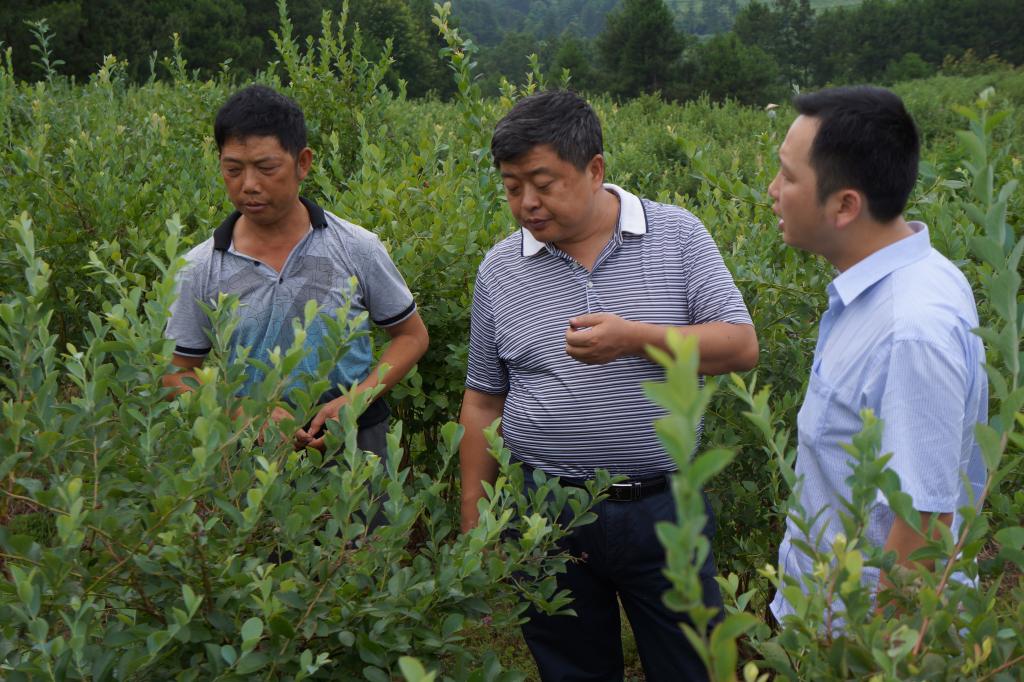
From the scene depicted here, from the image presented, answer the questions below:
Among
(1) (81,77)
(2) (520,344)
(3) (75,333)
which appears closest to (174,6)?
(1) (81,77)

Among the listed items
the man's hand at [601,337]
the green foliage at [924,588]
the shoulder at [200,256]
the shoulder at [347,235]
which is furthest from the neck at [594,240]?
the green foliage at [924,588]

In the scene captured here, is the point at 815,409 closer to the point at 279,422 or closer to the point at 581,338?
the point at 581,338

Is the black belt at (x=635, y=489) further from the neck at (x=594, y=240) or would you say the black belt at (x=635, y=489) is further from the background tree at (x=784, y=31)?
the background tree at (x=784, y=31)

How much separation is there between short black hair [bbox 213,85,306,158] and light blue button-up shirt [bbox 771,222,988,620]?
6.14 feet

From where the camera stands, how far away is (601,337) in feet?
8.51

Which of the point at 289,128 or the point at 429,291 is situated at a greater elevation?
the point at 289,128

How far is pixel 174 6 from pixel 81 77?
7.71 meters

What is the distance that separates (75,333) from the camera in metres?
5.31

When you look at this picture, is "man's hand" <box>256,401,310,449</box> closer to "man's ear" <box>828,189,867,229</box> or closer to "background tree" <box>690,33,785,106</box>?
"man's ear" <box>828,189,867,229</box>

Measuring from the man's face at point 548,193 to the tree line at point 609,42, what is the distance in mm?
2067

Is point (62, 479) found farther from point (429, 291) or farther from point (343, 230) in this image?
point (429, 291)

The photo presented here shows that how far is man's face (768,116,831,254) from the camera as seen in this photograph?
88.2 inches

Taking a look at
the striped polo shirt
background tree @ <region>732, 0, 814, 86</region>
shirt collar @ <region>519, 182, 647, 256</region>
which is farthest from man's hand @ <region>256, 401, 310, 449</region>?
background tree @ <region>732, 0, 814, 86</region>

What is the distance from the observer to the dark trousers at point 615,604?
2887 mm
